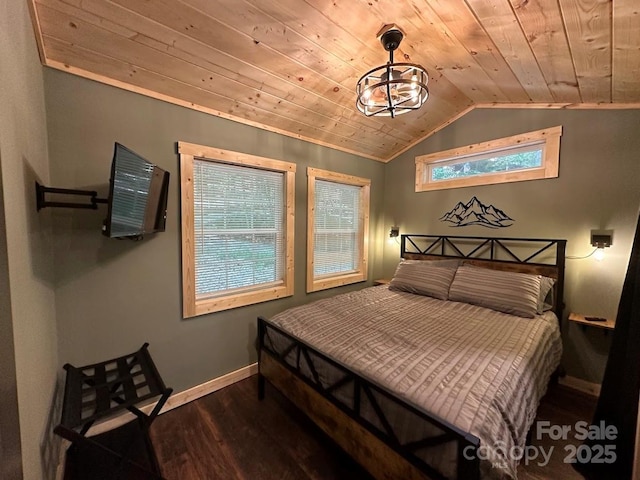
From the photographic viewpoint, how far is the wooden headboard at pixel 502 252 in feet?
7.98

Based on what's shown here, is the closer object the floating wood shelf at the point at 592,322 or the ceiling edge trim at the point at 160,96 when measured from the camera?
the ceiling edge trim at the point at 160,96

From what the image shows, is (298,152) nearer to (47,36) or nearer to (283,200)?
(283,200)

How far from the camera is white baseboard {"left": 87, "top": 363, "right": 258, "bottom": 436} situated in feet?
6.11

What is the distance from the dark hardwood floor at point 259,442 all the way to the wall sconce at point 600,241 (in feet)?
4.14

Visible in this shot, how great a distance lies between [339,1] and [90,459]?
321cm

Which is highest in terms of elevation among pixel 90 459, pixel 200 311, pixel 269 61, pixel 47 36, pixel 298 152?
pixel 269 61

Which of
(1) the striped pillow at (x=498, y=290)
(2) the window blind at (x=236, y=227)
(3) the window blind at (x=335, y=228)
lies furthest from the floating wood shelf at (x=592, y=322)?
(2) the window blind at (x=236, y=227)

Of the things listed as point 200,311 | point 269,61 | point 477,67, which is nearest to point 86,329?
point 200,311

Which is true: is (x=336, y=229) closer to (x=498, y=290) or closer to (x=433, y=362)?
(x=498, y=290)

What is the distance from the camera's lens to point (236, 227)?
2564mm

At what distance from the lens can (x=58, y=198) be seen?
5.43ft

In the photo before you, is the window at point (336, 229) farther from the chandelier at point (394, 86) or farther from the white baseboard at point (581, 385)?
the white baseboard at point (581, 385)

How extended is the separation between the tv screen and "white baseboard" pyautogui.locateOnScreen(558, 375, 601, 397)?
382 centimetres

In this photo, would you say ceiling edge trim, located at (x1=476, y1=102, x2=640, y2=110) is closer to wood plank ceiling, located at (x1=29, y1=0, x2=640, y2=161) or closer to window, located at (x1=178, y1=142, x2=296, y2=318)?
wood plank ceiling, located at (x1=29, y1=0, x2=640, y2=161)
